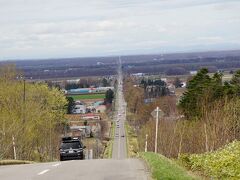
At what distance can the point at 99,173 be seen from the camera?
1612 cm

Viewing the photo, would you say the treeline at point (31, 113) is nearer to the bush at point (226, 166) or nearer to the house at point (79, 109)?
the bush at point (226, 166)

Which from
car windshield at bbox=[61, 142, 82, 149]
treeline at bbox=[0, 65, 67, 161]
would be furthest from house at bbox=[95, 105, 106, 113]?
car windshield at bbox=[61, 142, 82, 149]

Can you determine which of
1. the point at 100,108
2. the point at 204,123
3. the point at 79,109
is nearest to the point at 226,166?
the point at 204,123

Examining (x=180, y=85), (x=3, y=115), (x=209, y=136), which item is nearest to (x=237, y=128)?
(x=209, y=136)

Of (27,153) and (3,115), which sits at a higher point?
(3,115)

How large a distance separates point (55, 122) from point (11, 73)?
7756 mm

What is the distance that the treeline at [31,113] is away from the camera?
157 feet

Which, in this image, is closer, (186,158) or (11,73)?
(186,158)

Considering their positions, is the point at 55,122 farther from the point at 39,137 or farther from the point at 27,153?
the point at 27,153

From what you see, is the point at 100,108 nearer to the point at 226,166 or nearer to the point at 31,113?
the point at 31,113

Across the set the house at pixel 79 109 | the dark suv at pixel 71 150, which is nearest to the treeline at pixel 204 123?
the dark suv at pixel 71 150

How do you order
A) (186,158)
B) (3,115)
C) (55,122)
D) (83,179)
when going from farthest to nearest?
(55,122), (3,115), (186,158), (83,179)

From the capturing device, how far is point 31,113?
54188 millimetres

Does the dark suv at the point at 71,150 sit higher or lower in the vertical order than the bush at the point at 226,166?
lower
